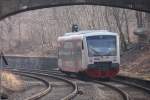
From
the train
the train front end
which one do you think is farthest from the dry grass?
the train front end

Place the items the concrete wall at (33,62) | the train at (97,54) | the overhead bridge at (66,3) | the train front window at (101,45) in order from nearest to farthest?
the overhead bridge at (66,3), the train at (97,54), the train front window at (101,45), the concrete wall at (33,62)

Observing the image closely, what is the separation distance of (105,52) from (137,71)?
7888 mm

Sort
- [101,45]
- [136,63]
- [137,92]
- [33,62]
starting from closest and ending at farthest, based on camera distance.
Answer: [137,92]
[101,45]
[136,63]
[33,62]

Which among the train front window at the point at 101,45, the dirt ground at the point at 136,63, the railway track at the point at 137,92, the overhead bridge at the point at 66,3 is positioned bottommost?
the railway track at the point at 137,92

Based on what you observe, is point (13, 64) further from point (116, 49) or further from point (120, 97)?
point (120, 97)

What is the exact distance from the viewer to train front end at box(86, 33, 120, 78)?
31.3 m

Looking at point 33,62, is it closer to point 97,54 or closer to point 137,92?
point 97,54

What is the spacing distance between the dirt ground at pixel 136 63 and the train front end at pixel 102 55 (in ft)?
14.3

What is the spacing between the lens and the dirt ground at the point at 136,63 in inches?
1485

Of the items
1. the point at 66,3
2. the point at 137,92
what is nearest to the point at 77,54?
the point at 66,3

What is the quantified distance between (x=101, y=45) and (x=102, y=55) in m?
0.67

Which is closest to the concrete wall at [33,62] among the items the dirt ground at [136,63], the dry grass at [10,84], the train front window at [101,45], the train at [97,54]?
the dirt ground at [136,63]

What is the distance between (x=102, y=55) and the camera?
31547 mm

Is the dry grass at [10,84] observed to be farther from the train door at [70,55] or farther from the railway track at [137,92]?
the railway track at [137,92]
